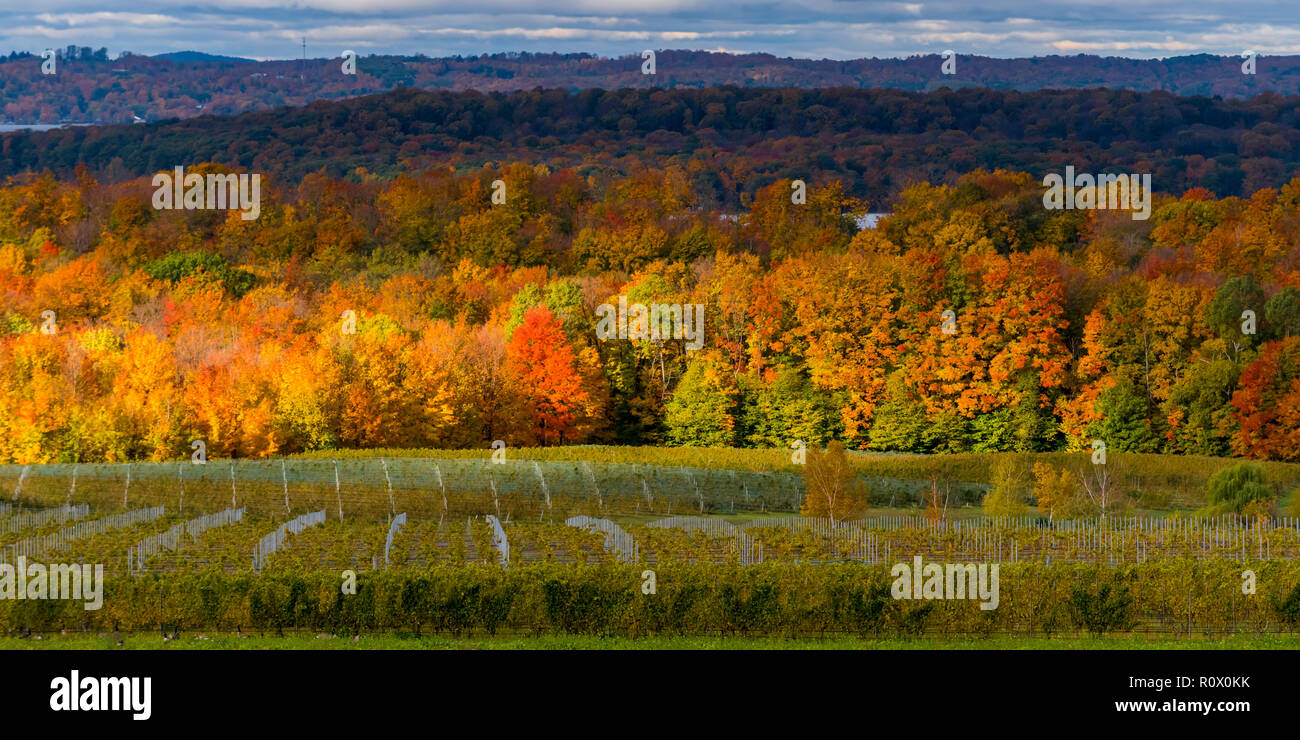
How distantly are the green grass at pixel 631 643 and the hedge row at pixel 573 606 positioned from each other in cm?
47

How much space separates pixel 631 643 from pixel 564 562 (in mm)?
6903

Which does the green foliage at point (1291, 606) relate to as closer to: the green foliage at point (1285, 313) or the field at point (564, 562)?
the field at point (564, 562)

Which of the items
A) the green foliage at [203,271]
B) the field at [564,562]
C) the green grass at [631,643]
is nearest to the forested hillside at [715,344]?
the green foliage at [203,271]

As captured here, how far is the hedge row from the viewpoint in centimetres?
3450

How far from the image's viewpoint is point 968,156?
182 metres

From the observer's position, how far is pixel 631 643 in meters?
34.0

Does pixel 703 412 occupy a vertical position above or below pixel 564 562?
below

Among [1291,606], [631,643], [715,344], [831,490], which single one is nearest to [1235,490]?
[831,490]

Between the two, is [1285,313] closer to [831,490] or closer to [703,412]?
[703,412]

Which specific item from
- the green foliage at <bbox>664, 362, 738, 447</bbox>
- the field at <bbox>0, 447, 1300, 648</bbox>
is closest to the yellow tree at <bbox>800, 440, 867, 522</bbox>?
the field at <bbox>0, 447, 1300, 648</bbox>

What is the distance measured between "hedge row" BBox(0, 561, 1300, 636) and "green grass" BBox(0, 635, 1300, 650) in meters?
0.47

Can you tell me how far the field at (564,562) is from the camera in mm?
34625
